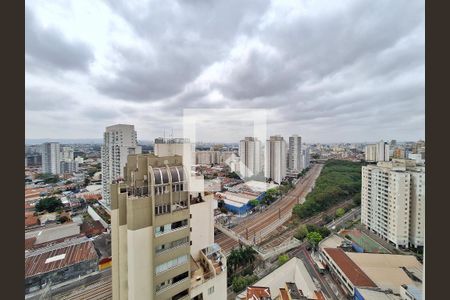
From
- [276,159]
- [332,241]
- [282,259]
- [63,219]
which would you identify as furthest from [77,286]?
[332,241]

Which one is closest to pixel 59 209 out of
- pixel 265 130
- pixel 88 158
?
pixel 88 158

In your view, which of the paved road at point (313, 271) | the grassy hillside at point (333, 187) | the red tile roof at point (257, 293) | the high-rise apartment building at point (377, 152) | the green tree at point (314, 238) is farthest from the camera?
the green tree at point (314, 238)

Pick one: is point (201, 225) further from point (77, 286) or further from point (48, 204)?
point (48, 204)

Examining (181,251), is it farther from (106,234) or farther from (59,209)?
(59,209)

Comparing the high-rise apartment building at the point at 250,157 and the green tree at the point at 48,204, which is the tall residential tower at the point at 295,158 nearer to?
the high-rise apartment building at the point at 250,157

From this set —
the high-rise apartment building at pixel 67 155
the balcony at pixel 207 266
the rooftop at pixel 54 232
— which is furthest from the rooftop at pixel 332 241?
the high-rise apartment building at pixel 67 155

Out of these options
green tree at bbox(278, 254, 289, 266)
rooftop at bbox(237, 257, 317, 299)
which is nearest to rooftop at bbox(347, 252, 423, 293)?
rooftop at bbox(237, 257, 317, 299)
